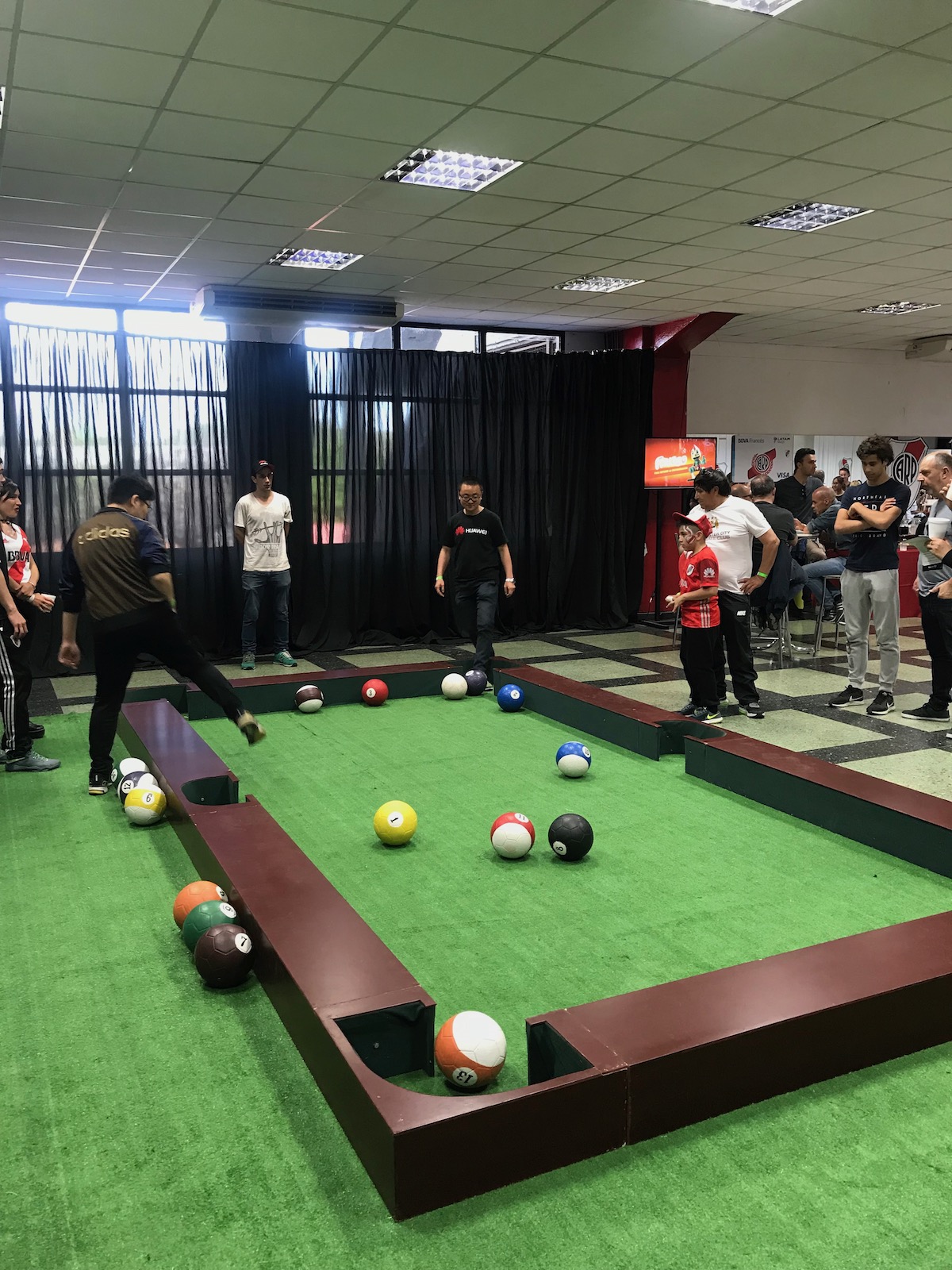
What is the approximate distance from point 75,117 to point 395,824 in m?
3.46

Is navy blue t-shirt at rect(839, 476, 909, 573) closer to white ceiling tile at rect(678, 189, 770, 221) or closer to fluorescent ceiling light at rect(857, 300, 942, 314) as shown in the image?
white ceiling tile at rect(678, 189, 770, 221)

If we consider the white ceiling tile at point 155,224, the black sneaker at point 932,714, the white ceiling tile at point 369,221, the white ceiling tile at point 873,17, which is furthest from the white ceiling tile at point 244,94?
the black sneaker at point 932,714

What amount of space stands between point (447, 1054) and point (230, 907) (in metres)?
0.99

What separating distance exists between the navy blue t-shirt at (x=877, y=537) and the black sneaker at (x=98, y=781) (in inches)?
174

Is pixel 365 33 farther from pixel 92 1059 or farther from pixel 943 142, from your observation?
pixel 92 1059

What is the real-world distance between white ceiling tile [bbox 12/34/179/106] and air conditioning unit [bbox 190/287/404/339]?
3.80 metres

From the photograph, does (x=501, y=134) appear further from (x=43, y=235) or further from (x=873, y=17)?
(x=43, y=235)

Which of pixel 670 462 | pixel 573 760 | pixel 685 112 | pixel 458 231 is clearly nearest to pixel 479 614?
pixel 573 760

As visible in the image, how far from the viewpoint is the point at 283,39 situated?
374 cm

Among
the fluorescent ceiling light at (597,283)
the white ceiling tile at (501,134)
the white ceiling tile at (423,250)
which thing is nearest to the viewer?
the white ceiling tile at (501,134)

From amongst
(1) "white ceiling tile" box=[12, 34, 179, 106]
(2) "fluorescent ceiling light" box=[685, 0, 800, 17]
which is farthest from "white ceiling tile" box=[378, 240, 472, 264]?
(2) "fluorescent ceiling light" box=[685, 0, 800, 17]

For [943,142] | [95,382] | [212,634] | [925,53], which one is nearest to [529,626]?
[212,634]

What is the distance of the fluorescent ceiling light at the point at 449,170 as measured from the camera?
5.12 meters

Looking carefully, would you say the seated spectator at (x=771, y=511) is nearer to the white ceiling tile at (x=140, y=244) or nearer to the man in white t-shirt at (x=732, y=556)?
the man in white t-shirt at (x=732, y=556)
